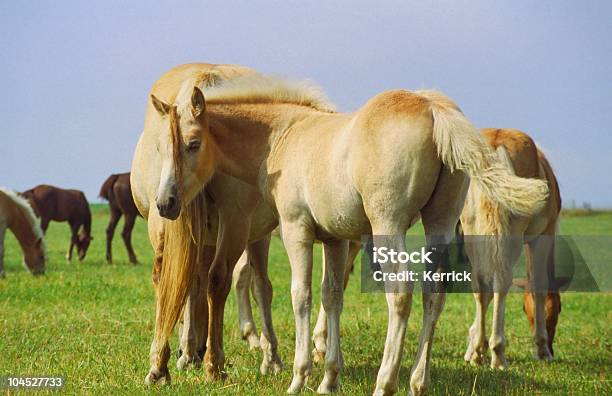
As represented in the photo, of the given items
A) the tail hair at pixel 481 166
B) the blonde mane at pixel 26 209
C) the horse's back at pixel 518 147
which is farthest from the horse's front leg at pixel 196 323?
the blonde mane at pixel 26 209

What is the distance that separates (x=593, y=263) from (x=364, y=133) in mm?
15626

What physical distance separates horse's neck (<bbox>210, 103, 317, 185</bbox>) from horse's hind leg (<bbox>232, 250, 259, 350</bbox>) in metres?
2.66

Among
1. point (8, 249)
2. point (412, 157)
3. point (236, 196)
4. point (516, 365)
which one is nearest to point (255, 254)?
point (236, 196)

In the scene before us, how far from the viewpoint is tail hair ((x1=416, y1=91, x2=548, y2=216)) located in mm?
4379

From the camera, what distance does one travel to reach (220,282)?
6.00m

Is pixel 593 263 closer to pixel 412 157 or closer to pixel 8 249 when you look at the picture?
pixel 412 157

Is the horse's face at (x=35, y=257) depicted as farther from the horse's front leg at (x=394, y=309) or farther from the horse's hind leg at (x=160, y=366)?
the horse's front leg at (x=394, y=309)

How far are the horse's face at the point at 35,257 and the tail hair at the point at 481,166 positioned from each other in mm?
13131

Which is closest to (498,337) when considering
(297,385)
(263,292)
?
(263,292)

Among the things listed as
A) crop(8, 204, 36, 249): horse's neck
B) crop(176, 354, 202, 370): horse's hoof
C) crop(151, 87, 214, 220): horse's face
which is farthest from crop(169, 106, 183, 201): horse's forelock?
crop(8, 204, 36, 249): horse's neck

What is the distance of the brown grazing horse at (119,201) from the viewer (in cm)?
2044

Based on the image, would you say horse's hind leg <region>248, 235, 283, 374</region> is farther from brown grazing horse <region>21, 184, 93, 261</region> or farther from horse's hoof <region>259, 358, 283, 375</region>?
brown grazing horse <region>21, 184, 93, 261</region>

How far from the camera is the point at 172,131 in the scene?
5.39 meters

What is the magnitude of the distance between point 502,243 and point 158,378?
325 centimetres
